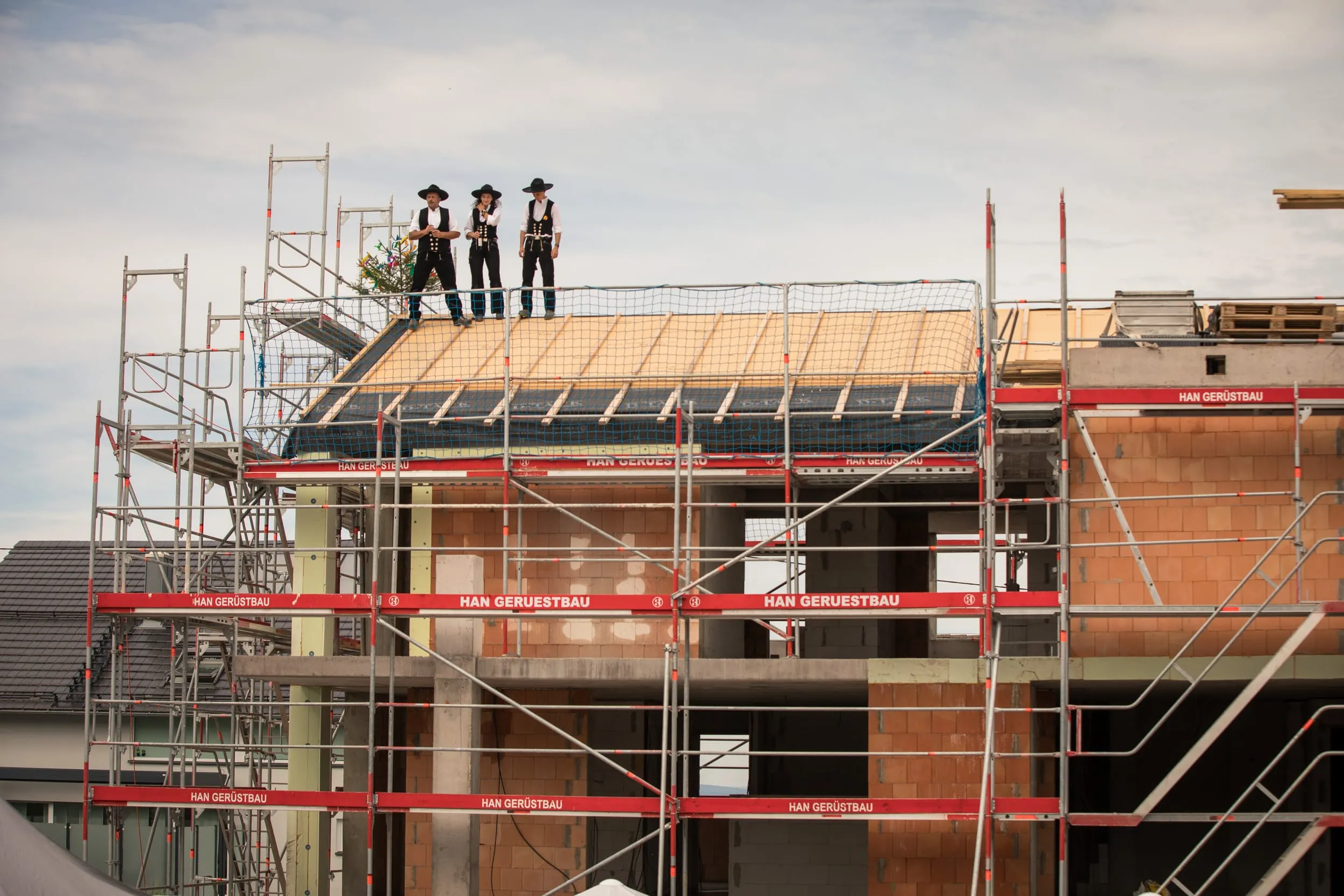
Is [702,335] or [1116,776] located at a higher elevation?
[702,335]

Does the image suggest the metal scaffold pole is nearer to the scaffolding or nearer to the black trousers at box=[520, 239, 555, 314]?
the scaffolding

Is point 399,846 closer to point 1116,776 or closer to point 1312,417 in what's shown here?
point 1116,776

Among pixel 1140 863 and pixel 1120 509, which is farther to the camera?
pixel 1140 863

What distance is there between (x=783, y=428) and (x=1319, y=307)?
612 centimetres

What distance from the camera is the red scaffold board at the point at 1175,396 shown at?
55.4 feet

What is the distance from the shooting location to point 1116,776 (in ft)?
81.5

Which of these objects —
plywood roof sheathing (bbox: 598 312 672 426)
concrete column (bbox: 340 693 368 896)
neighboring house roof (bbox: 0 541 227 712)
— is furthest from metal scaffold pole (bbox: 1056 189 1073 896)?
neighboring house roof (bbox: 0 541 227 712)

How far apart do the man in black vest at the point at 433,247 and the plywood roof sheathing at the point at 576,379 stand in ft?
6.87

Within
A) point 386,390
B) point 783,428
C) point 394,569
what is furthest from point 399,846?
point 783,428

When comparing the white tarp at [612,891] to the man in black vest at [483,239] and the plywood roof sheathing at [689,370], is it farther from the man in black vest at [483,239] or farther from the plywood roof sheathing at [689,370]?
the man in black vest at [483,239]

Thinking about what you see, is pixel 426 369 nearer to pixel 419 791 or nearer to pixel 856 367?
pixel 419 791

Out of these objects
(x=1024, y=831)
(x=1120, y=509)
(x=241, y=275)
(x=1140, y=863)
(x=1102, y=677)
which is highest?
(x=241, y=275)

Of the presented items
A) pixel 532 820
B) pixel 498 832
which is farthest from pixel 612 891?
pixel 498 832

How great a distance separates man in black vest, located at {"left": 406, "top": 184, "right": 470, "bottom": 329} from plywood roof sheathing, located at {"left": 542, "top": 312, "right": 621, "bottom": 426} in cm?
209
